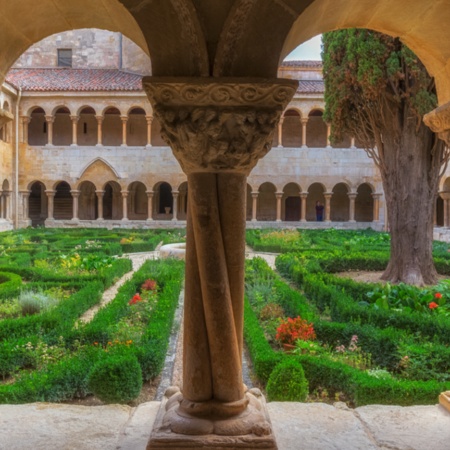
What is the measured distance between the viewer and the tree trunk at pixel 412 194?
11336 mm

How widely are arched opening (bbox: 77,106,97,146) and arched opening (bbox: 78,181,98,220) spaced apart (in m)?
2.48

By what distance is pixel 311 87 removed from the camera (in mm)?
27188

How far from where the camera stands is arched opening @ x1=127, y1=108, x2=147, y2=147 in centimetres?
3005

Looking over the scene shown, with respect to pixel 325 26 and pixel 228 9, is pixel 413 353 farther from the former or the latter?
pixel 228 9

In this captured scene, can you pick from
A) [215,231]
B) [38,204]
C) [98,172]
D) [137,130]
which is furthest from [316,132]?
[215,231]

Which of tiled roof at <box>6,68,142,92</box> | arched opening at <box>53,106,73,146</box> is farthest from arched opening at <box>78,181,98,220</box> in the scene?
tiled roof at <box>6,68,142,92</box>

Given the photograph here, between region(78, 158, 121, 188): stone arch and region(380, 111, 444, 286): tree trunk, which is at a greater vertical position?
region(78, 158, 121, 188): stone arch

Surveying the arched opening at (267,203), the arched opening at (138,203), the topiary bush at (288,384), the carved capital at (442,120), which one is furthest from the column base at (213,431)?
the arched opening at (267,203)

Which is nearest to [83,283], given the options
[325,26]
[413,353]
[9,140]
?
[413,353]

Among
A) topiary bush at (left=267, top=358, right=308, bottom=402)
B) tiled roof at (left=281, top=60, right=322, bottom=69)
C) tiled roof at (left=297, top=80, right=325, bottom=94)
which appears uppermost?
tiled roof at (left=281, top=60, right=322, bottom=69)

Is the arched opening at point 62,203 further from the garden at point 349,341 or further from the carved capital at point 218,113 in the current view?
the carved capital at point 218,113

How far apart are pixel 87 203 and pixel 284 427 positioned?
2876cm

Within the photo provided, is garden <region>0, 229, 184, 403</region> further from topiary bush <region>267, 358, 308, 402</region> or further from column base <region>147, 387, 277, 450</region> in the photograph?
column base <region>147, 387, 277, 450</region>

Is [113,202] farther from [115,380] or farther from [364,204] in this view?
[115,380]
